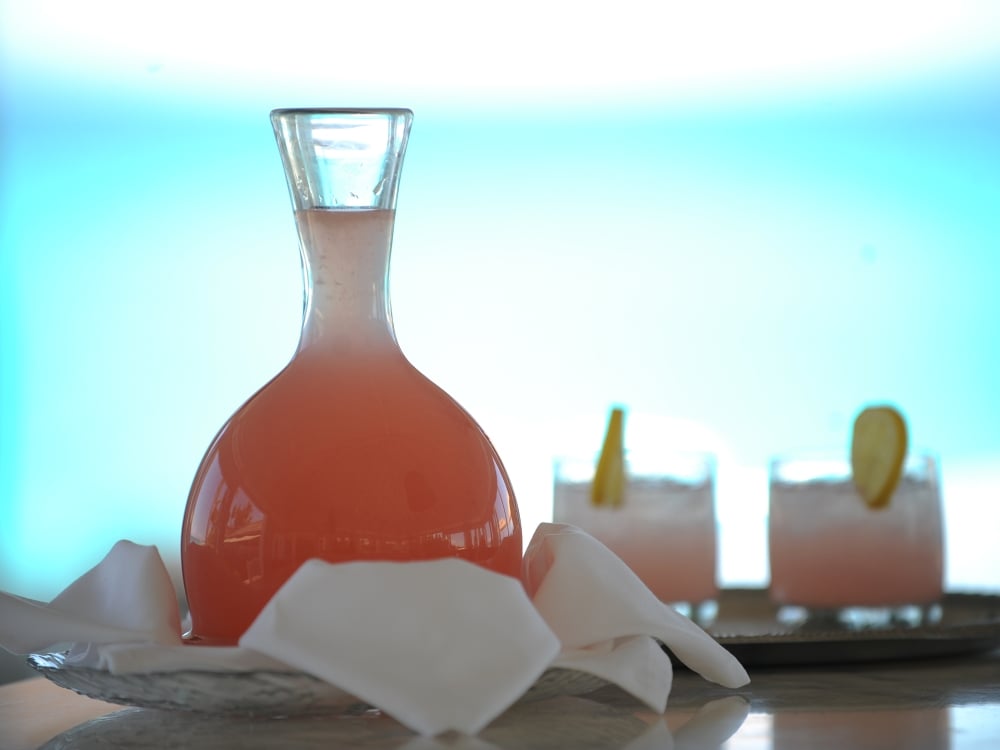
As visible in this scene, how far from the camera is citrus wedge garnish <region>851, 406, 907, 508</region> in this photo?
1392 millimetres

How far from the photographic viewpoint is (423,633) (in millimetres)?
567

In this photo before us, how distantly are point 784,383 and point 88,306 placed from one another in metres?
2.23

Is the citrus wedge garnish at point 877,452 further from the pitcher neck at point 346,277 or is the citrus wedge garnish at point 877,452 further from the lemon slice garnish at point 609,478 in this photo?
the pitcher neck at point 346,277

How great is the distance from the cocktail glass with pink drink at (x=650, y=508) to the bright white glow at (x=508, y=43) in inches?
110

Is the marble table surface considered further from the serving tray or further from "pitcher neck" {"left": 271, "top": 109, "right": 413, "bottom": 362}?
"pitcher neck" {"left": 271, "top": 109, "right": 413, "bottom": 362}

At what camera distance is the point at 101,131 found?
13.8ft

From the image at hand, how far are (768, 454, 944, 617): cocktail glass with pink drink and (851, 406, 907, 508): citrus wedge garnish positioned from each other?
0.01 m

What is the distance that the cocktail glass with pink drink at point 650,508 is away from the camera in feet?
4.96

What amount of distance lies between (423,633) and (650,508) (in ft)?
3.27

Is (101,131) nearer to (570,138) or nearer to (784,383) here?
(570,138)

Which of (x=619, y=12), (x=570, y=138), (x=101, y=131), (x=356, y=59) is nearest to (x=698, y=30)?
(x=619, y=12)

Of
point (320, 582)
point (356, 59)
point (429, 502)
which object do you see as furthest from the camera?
point (356, 59)

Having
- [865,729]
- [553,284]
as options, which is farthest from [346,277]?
[553,284]

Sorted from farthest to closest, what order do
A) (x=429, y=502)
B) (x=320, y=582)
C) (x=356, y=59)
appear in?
(x=356, y=59) < (x=429, y=502) < (x=320, y=582)
